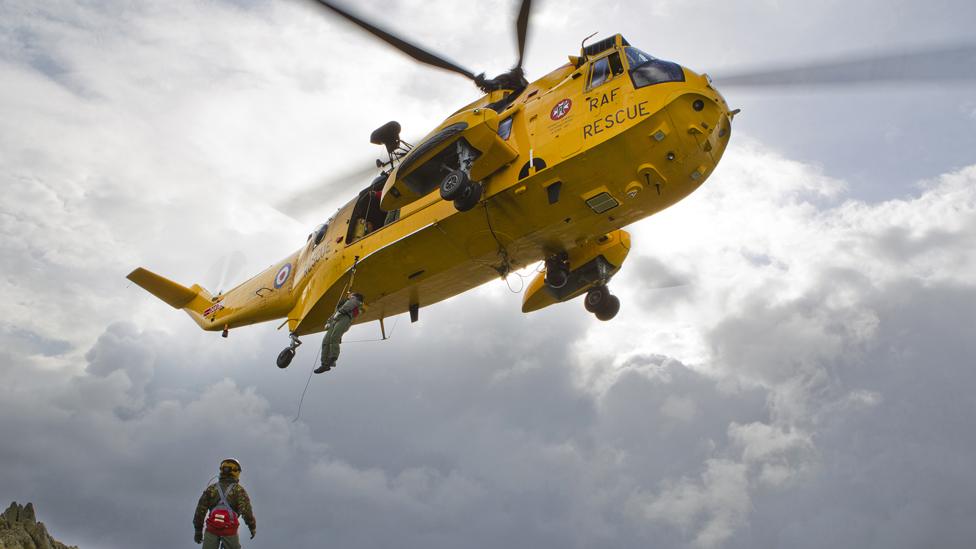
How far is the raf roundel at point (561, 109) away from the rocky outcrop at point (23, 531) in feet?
40.9

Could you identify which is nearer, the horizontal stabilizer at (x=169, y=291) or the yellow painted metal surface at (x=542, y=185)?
the yellow painted metal surface at (x=542, y=185)

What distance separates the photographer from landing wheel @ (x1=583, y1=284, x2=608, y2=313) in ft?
61.4

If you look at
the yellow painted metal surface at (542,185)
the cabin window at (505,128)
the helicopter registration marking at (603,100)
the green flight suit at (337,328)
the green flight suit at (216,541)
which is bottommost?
the green flight suit at (216,541)

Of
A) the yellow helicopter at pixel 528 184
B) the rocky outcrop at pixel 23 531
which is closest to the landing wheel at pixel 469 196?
the yellow helicopter at pixel 528 184

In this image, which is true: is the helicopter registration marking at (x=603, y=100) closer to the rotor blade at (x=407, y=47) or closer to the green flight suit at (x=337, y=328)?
the rotor blade at (x=407, y=47)

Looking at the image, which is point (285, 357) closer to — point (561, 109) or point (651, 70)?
point (561, 109)

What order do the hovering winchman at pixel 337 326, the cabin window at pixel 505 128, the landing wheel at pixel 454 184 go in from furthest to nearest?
the hovering winchman at pixel 337 326, the cabin window at pixel 505 128, the landing wheel at pixel 454 184

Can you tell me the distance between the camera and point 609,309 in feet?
61.5

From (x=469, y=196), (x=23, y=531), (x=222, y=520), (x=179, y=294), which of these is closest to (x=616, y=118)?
(x=469, y=196)

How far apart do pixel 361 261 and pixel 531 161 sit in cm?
520

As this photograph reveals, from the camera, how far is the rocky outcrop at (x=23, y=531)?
46.9 ft

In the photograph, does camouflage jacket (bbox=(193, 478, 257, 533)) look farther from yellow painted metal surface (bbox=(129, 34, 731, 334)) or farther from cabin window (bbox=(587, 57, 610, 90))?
cabin window (bbox=(587, 57, 610, 90))

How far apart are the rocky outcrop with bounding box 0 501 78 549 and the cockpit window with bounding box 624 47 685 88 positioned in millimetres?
13897

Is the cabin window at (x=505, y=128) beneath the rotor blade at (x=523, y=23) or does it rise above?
beneath
